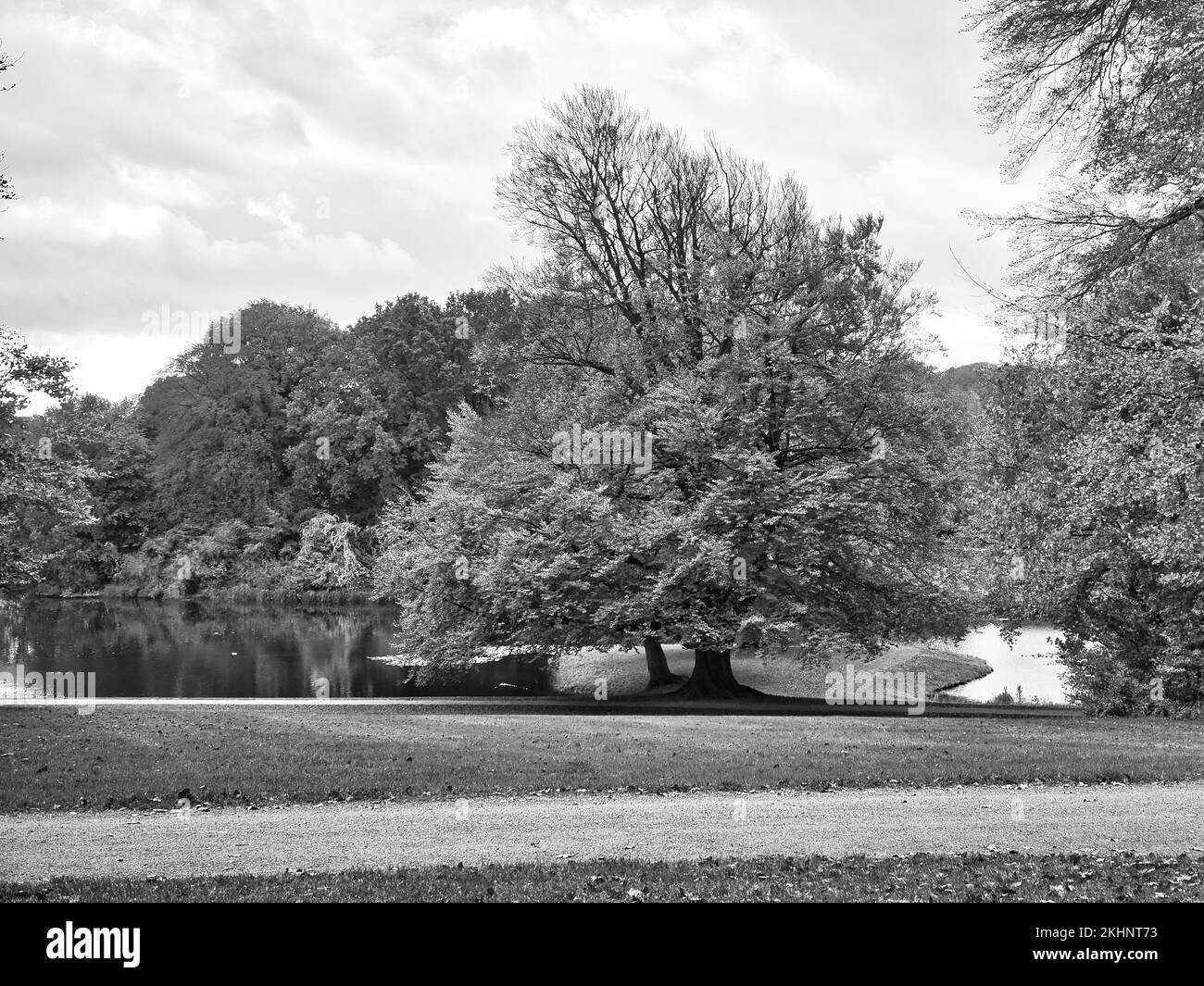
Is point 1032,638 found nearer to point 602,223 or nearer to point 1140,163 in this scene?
point 602,223

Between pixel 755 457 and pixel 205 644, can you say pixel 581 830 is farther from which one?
pixel 205 644

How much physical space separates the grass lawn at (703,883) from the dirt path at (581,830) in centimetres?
67

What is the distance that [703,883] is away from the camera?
27.7 ft

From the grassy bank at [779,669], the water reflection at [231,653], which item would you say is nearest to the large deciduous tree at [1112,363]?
the grassy bank at [779,669]

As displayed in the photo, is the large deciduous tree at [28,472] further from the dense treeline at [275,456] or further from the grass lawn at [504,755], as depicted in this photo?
the dense treeline at [275,456]

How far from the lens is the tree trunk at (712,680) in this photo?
27244 millimetres

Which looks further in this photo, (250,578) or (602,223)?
(250,578)

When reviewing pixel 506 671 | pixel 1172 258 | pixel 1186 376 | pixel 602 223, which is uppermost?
pixel 602 223

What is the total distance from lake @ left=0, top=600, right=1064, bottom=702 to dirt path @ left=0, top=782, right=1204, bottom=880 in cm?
1602

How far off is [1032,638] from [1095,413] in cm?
2786
